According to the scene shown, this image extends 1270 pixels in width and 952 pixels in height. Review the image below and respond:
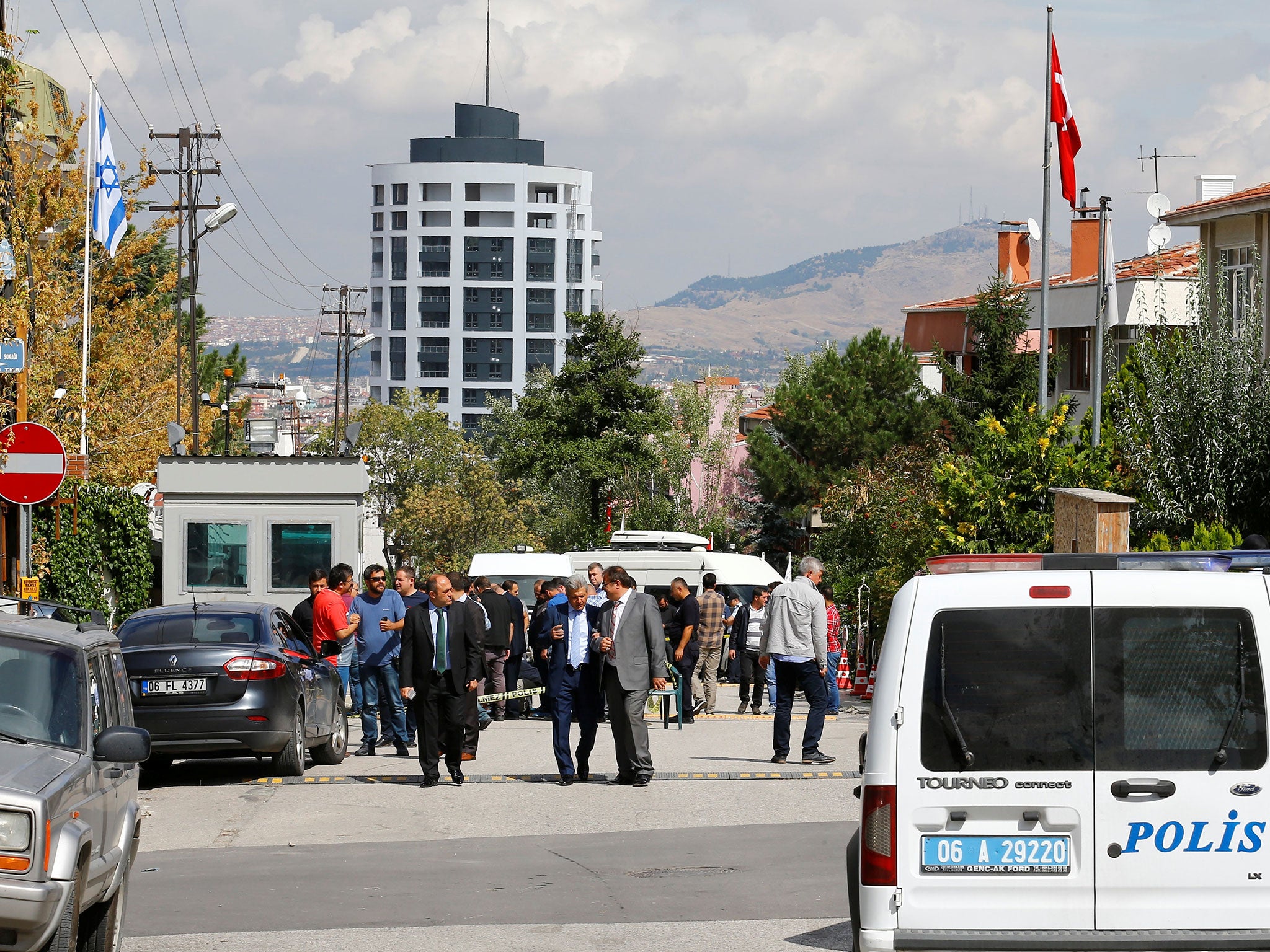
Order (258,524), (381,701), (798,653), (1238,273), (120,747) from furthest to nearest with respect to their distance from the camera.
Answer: (1238,273) → (258,524) → (381,701) → (798,653) → (120,747)

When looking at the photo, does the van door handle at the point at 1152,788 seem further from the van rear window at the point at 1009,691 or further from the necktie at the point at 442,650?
the necktie at the point at 442,650

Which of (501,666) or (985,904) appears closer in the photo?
(985,904)

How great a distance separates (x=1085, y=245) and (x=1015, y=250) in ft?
31.8

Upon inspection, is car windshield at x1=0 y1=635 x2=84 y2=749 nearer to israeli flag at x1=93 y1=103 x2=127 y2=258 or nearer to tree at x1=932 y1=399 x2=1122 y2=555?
tree at x1=932 y1=399 x2=1122 y2=555

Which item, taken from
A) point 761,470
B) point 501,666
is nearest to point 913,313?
point 761,470

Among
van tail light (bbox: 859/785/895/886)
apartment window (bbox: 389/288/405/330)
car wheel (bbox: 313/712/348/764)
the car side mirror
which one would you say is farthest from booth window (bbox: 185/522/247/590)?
apartment window (bbox: 389/288/405/330)

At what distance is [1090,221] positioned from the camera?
4900 cm

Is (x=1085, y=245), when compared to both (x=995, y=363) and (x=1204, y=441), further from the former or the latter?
(x=1204, y=441)

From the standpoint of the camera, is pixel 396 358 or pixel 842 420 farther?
pixel 396 358

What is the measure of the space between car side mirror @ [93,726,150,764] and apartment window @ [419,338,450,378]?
489 feet

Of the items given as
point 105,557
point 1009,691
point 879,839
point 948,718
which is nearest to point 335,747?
point 879,839

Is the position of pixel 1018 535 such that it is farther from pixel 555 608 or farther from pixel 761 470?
pixel 761 470

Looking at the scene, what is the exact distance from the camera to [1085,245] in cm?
4916

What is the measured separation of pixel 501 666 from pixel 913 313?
40541 millimetres
